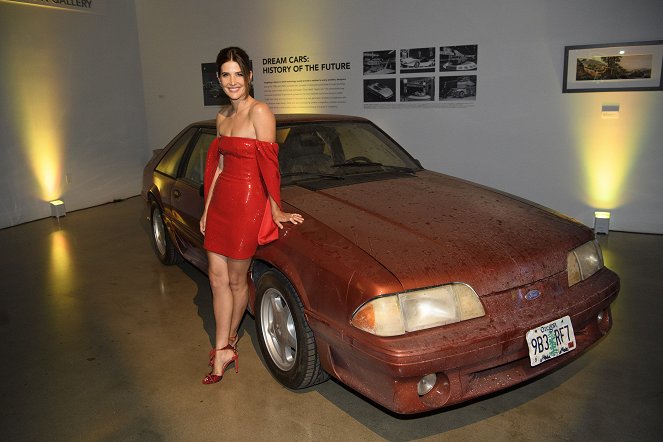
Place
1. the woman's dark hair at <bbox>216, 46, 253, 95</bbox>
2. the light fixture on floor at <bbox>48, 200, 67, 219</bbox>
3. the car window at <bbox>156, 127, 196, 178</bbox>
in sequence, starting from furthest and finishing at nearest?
the light fixture on floor at <bbox>48, 200, 67, 219</bbox>, the car window at <bbox>156, 127, 196, 178</bbox>, the woman's dark hair at <bbox>216, 46, 253, 95</bbox>

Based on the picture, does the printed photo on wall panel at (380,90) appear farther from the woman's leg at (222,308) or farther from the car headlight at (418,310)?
the car headlight at (418,310)

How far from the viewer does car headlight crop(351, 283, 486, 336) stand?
78.7 inches

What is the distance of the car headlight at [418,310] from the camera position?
78.7 inches

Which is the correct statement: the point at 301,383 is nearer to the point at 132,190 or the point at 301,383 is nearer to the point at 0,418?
the point at 0,418

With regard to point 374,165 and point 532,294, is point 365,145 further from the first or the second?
point 532,294

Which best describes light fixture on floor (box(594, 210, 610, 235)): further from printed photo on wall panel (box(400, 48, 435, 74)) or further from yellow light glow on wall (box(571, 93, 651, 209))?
printed photo on wall panel (box(400, 48, 435, 74))

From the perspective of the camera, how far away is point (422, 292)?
203 centimetres

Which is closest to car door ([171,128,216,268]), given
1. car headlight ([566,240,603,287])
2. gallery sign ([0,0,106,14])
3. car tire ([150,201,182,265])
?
car tire ([150,201,182,265])

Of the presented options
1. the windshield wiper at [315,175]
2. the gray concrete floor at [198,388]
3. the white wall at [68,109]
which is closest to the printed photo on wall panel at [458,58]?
the gray concrete floor at [198,388]

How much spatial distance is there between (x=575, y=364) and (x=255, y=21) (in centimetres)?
597

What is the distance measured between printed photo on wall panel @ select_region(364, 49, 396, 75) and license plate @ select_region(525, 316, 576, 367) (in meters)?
4.56

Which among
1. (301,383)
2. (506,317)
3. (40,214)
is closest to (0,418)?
(301,383)

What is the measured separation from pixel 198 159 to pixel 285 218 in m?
1.52

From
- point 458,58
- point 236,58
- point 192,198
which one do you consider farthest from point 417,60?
point 236,58
